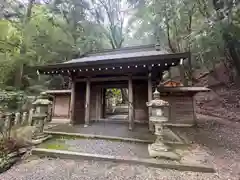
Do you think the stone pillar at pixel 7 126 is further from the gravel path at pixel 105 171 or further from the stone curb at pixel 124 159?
the gravel path at pixel 105 171

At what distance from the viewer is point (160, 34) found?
10070mm

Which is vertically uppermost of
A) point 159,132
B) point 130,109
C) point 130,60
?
point 130,60

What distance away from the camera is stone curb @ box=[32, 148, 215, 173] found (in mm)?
2584

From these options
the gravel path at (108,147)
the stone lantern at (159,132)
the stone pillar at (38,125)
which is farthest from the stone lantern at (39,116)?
the stone lantern at (159,132)

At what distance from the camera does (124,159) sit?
2898 millimetres

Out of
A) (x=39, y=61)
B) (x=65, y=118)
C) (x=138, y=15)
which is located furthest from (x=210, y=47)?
(x=39, y=61)

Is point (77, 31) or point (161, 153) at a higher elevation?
point (77, 31)

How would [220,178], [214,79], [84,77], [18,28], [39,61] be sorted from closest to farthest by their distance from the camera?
[220,178], [84,77], [18,28], [39,61], [214,79]

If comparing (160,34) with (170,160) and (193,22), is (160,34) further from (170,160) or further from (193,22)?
(170,160)

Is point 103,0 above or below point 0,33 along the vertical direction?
above

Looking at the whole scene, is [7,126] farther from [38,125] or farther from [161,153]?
[161,153]

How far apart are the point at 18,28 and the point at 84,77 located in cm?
655

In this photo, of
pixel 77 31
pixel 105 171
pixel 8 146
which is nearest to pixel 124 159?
pixel 105 171

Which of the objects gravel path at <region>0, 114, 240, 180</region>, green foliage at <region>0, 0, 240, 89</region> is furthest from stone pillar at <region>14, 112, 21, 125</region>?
green foliage at <region>0, 0, 240, 89</region>
